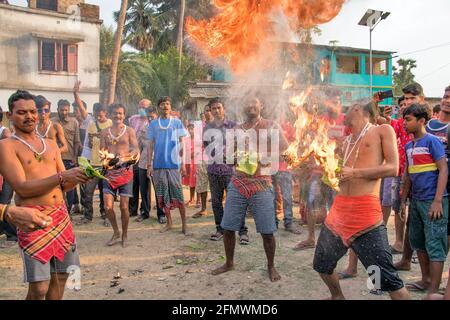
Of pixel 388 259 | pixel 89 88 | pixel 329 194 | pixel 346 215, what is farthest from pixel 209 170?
pixel 89 88

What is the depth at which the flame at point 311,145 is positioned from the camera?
3.37m

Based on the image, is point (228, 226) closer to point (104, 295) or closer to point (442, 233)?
point (104, 295)

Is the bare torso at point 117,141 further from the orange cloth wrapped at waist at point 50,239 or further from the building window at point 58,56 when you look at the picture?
the building window at point 58,56

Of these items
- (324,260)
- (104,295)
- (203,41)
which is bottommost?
(104,295)

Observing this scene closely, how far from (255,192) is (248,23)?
9.27 feet

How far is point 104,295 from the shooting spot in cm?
393

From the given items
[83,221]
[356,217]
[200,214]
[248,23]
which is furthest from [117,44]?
[356,217]

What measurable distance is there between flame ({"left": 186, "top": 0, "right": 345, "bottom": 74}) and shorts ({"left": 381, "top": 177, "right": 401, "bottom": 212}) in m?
2.45

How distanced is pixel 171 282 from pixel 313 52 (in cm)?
482

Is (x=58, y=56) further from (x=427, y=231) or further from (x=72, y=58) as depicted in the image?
(x=427, y=231)

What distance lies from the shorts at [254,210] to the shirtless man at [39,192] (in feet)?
5.83

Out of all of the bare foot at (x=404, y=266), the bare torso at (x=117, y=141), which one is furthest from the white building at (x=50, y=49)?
the bare foot at (x=404, y=266)

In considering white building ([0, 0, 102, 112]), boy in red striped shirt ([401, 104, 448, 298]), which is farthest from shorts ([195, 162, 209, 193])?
white building ([0, 0, 102, 112])

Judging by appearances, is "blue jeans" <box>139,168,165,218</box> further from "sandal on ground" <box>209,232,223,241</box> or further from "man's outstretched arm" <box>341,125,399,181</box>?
"man's outstretched arm" <box>341,125,399,181</box>
